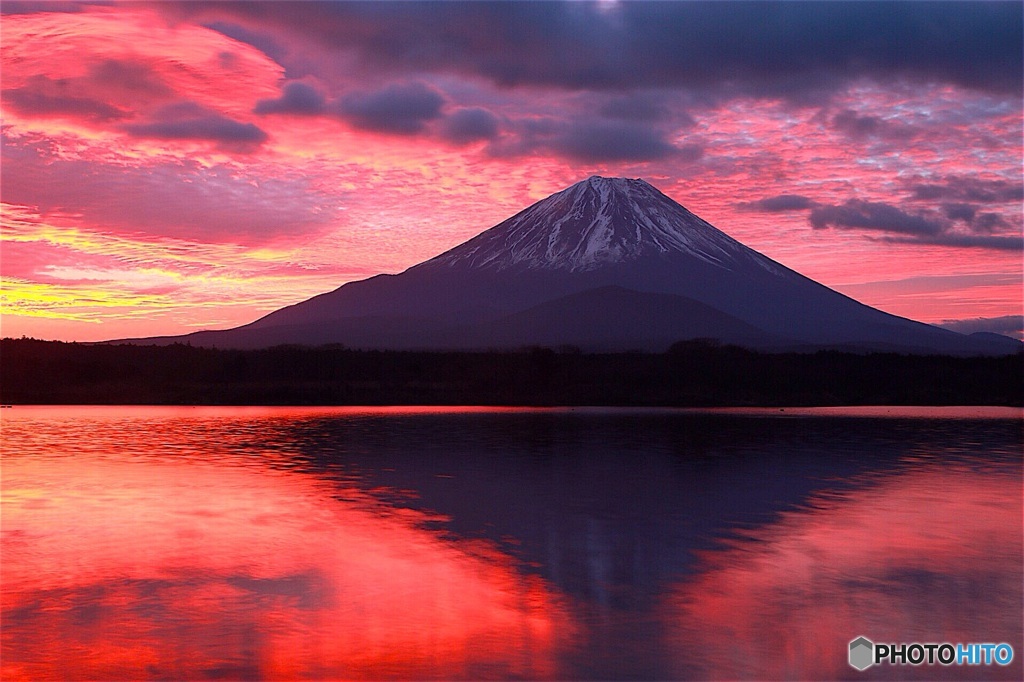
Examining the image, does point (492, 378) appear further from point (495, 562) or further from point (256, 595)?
point (256, 595)

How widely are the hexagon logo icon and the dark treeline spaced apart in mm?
63758

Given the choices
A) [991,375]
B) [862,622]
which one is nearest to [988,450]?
[862,622]

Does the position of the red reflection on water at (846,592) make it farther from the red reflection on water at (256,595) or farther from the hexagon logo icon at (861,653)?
the red reflection on water at (256,595)

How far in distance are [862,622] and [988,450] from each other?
29.4m

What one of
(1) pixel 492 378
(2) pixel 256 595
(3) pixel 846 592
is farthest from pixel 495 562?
(1) pixel 492 378

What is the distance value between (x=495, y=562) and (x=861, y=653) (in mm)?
6704

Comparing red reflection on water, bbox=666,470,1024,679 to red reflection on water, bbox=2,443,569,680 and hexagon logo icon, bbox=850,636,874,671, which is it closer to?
hexagon logo icon, bbox=850,636,874,671

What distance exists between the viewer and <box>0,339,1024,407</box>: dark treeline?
7762 cm

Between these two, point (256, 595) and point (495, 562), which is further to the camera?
point (495, 562)

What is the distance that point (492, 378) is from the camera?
282 feet

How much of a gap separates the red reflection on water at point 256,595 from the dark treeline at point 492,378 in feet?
179

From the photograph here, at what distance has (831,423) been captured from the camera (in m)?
55.4

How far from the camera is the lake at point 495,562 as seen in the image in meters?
11.2

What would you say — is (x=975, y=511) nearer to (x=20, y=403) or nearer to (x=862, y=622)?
(x=862, y=622)
